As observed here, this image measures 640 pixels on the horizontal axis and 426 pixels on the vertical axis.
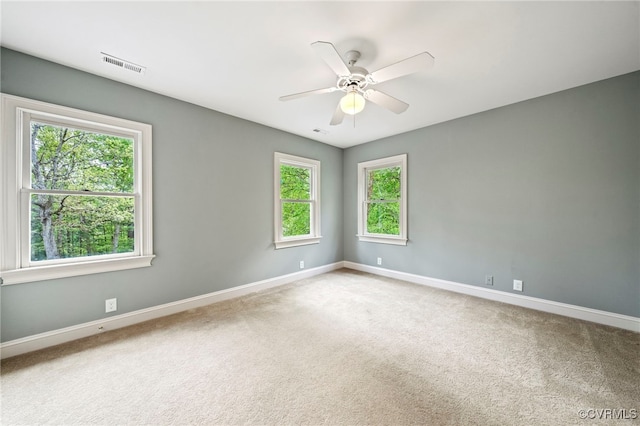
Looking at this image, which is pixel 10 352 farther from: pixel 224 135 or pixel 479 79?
pixel 479 79

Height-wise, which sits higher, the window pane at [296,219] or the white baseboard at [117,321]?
the window pane at [296,219]

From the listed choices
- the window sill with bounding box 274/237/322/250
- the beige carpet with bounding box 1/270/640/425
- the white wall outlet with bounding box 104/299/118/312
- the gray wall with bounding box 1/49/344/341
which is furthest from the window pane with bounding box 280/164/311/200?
the white wall outlet with bounding box 104/299/118/312

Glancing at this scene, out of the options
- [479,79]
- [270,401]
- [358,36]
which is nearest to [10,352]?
[270,401]

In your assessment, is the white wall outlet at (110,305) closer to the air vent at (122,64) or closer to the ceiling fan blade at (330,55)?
the air vent at (122,64)

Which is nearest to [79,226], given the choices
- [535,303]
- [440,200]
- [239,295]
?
[239,295]

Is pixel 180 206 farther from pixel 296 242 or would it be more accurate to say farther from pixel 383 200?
pixel 383 200

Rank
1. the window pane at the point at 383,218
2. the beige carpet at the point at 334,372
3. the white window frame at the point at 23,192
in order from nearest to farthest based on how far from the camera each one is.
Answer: the beige carpet at the point at 334,372 < the white window frame at the point at 23,192 < the window pane at the point at 383,218

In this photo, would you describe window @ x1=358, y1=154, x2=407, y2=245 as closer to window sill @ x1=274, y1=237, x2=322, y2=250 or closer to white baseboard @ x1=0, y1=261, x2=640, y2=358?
white baseboard @ x1=0, y1=261, x2=640, y2=358

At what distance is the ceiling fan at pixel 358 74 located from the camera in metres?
1.69

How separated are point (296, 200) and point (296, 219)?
0.34 meters

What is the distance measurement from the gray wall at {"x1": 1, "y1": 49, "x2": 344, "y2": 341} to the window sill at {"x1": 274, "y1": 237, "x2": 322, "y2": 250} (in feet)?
0.33

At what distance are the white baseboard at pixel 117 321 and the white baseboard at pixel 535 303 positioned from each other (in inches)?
93.2

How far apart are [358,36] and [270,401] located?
268 cm

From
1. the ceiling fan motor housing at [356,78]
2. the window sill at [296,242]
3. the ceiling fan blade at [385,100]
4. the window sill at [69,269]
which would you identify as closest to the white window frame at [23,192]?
the window sill at [69,269]
